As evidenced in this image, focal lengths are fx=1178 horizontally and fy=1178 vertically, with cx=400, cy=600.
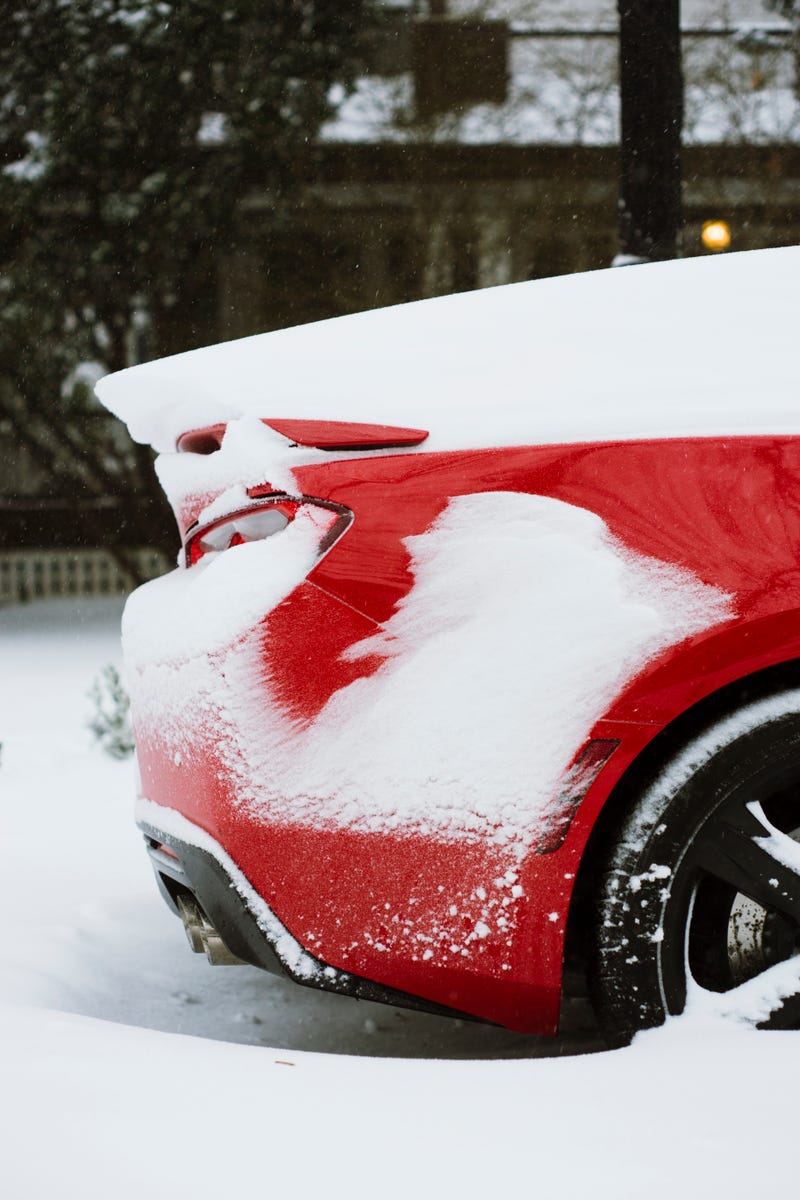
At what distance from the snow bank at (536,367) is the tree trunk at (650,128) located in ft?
7.59

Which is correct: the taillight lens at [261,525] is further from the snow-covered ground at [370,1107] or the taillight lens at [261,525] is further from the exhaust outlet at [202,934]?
the snow-covered ground at [370,1107]

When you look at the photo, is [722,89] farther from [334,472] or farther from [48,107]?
[334,472]

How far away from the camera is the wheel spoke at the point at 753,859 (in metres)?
1.92

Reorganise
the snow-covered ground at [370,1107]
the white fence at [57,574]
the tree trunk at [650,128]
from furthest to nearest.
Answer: the white fence at [57,574], the tree trunk at [650,128], the snow-covered ground at [370,1107]

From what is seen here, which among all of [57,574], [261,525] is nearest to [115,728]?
[261,525]

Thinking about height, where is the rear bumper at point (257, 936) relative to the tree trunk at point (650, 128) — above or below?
below

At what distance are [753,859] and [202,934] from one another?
0.98 meters

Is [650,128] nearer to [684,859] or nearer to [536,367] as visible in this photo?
[536,367]

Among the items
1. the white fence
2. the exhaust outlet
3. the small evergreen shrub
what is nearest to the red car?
the exhaust outlet

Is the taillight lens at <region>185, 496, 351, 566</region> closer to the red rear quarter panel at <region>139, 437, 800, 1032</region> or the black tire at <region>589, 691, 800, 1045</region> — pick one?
the red rear quarter panel at <region>139, 437, 800, 1032</region>

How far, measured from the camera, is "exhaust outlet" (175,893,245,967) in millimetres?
2072

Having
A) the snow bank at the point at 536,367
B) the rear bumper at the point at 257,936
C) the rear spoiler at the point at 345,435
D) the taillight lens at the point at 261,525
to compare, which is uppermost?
the snow bank at the point at 536,367

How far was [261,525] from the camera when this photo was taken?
2.04 m

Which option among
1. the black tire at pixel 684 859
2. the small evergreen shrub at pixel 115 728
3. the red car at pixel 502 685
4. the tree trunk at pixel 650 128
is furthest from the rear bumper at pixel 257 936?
the tree trunk at pixel 650 128
